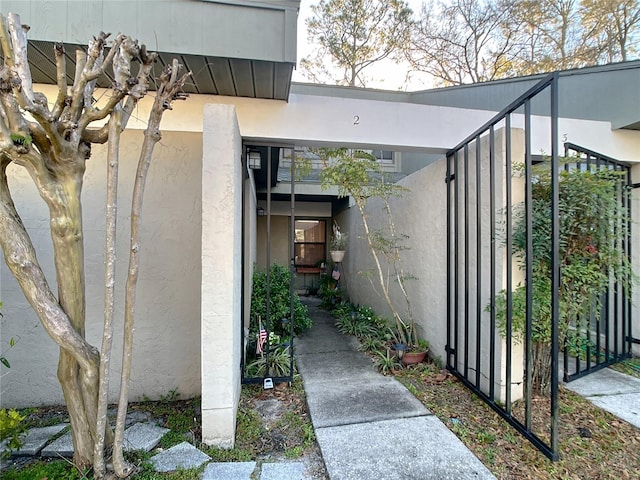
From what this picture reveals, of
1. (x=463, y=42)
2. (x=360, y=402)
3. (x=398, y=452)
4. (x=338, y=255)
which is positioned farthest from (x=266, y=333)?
(x=463, y=42)

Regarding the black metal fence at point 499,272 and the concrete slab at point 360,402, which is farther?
the concrete slab at point 360,402

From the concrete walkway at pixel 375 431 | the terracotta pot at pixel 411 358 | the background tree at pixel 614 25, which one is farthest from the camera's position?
the background tree at pixel 614 25

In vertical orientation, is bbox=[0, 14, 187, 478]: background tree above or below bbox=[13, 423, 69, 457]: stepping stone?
above

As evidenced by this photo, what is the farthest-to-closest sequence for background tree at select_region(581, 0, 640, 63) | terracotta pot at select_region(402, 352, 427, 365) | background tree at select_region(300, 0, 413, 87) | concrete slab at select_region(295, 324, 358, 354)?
background tree at select_region(300, 0, 413, 87), background tree at select_region(581, 0, 640, 63), concrete slab at select_region(295, 324, 358, 354), terracotta pot at select_region(402, 352, 427, 365)

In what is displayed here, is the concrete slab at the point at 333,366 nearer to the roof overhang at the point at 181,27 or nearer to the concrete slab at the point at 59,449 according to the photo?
the concrete slab at the point at 59,449

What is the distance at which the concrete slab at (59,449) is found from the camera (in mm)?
2219

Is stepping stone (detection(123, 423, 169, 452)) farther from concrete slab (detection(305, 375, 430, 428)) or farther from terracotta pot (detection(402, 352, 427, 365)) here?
terracotta pot (detection(402, 352, 427, 365))

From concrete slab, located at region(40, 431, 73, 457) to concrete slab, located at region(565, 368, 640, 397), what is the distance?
4559 mm

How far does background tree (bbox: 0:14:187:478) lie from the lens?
66.9 inches

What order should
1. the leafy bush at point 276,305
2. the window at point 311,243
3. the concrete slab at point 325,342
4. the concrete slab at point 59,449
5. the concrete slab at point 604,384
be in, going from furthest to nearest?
the window at point 311,243 < the leafy bush at point 276,305 < the concrete slab at point 325,342 < the concrete slab at point 604,384 < the concrete slab at point 59,449

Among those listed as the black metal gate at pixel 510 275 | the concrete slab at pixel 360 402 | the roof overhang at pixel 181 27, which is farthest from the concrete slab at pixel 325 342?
the roof overhang at pixel 181 27

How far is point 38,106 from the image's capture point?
1660 mm

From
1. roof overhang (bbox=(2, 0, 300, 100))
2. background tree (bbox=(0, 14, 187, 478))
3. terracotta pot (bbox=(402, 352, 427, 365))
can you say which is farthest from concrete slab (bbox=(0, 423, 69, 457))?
terracotta pot (bbox=(402, 352, 427, 365))

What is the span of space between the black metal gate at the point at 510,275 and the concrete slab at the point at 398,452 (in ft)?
2.07
